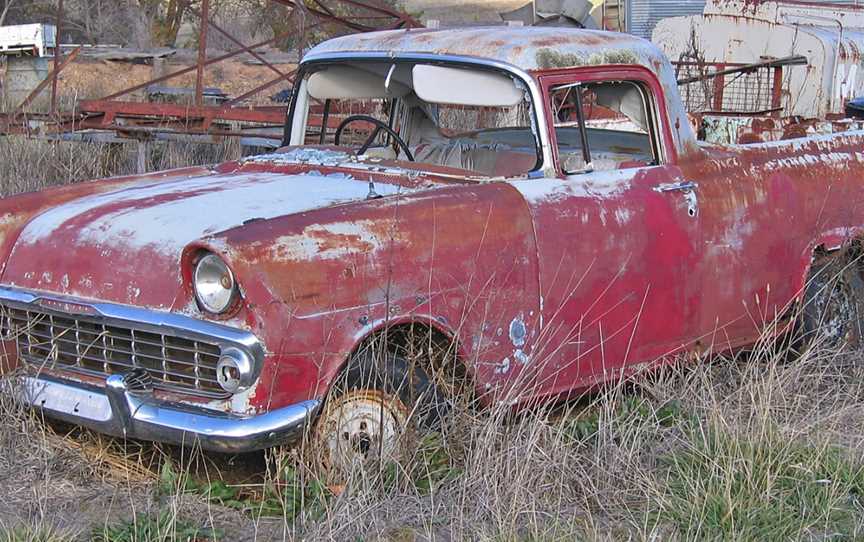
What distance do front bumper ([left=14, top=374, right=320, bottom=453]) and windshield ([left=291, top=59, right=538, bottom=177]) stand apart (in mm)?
1416

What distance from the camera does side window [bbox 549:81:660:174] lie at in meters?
4.41

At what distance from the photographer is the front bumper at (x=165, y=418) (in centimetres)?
325

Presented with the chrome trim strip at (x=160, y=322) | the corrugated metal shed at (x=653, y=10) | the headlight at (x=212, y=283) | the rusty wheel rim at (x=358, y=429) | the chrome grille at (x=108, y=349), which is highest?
the corrugated metal shed at (x=653, y=10)

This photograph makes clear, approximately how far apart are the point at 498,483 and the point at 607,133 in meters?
2.55

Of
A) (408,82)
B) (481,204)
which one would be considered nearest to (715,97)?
(408,82)

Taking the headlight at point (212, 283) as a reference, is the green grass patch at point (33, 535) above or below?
below

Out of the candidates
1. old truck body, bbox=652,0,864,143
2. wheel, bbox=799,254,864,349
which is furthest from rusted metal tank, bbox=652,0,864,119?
wheel, bbox=799,254,864,349

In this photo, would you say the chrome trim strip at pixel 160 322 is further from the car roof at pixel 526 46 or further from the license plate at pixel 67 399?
the car roof at pixel 526 46

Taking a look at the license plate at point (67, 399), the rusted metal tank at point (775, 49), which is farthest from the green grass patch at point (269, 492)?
the rusted metal tank at point (775, 49)

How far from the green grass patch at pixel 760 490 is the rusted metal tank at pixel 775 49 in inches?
215

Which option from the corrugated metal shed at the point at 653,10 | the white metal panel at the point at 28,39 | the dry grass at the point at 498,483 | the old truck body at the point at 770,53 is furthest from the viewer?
the corrugated metal shed at the point at 653,10

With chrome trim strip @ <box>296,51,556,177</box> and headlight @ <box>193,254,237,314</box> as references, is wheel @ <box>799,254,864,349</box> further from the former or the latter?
headlight @ <box>193,254,237,314</box>

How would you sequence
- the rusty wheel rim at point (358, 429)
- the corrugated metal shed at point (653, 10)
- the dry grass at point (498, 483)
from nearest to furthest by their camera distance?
the dry grass at point (498, 483)
the rusty wheel rim at point (358, 429)
the corrugated metal shed at point (653, 10)

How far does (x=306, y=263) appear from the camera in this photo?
3344 mm
